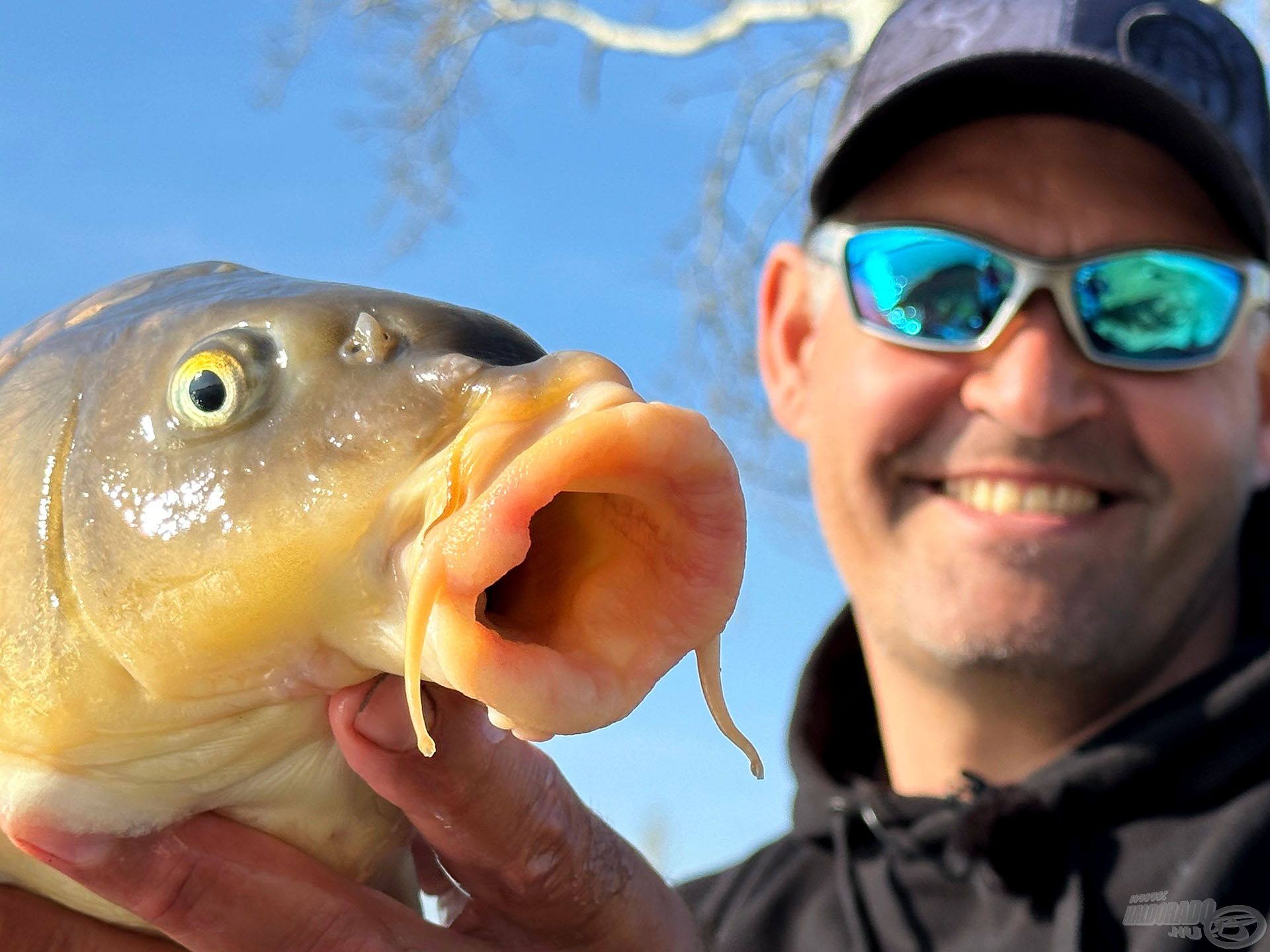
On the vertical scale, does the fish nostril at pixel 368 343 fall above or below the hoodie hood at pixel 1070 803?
above

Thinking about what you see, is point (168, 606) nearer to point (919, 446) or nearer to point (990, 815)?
point (990, 815)

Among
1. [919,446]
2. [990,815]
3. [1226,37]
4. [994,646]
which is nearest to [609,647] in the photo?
[990,815]

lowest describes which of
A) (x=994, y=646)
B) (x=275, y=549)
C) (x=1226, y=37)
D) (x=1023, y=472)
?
(x=994, y=646)

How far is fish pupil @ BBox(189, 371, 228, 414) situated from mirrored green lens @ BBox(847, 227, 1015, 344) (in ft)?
6.90

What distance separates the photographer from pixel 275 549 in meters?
0.94

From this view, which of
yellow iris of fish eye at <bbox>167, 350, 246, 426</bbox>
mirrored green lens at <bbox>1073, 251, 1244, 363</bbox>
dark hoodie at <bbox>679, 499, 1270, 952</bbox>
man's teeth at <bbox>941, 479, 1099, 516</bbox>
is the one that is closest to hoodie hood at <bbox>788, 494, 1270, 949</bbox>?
dark hoodie at <bbox>679, 499, 1270, 952</bbox>

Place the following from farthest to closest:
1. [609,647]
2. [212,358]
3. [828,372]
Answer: [828,372] < [212,358] < [609,647]

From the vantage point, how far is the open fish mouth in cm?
83

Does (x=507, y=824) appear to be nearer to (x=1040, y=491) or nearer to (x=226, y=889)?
(x=226, y=889)

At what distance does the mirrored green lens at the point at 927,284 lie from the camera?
2.77 meters

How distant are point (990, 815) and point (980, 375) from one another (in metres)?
0.99

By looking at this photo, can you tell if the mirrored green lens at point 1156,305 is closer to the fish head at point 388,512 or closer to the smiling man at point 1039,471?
the smiling man at point 1039,471
